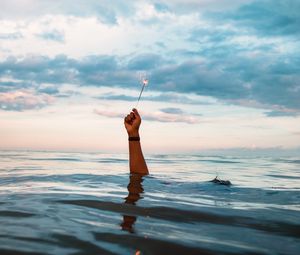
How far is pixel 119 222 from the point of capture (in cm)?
404

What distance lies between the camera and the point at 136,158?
979 cm

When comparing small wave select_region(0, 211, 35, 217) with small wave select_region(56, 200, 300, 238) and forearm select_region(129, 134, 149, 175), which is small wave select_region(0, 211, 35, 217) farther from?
forearm select_region(129, 134, 149, 175)

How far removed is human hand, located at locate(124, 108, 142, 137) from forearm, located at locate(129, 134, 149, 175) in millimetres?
147

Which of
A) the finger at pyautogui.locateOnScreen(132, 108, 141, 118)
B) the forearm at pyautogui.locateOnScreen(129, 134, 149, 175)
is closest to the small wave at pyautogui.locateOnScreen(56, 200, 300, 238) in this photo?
the forearm at pyautogui.locateOnScreen(129, 134, 149, 175)

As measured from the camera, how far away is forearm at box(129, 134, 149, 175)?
30.1 feet

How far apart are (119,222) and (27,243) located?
1.31 metres

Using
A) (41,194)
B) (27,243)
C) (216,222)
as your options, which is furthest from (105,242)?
(41,194)

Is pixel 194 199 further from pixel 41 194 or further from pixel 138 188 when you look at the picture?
pixel 41 194

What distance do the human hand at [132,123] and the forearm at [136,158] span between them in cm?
15

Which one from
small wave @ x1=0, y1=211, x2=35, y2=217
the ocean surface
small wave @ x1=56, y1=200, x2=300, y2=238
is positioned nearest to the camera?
the ocean surface

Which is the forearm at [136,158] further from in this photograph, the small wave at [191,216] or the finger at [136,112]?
the small wave at [191,216]

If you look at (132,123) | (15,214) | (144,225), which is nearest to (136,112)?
(132,123)

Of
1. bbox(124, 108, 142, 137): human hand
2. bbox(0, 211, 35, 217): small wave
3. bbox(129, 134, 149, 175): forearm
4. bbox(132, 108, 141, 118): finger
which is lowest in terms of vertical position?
bbox(0, 211, 35, 217): small wave

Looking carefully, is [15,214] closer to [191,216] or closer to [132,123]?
[191,216]
